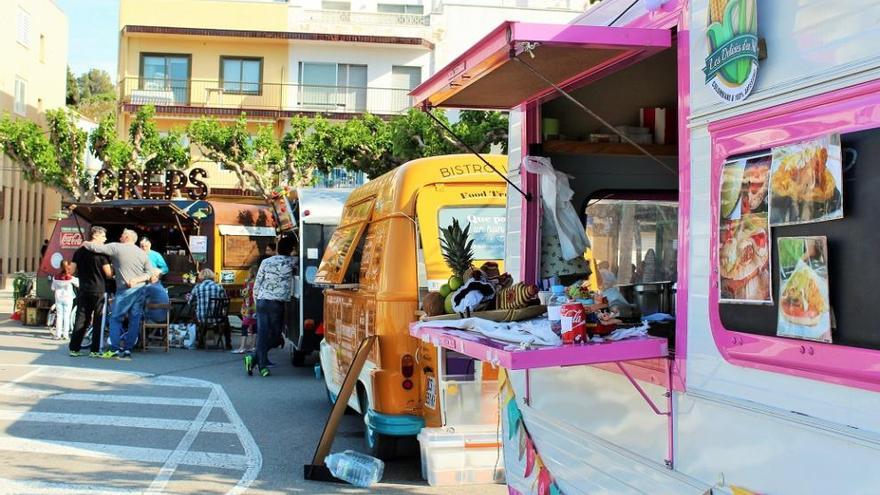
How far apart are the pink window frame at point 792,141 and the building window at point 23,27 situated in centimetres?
3986

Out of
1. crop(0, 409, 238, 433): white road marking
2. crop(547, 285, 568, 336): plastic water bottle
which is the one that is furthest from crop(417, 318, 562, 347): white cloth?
crop(0, 409, 238, 433): white road marking

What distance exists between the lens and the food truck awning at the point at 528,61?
396 cm

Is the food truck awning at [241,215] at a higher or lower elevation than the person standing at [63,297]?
higher

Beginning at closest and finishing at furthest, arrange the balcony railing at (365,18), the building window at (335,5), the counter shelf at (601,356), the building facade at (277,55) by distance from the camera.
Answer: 1. the counter shelf at (601,356)
2. the building facade at (277,55)
3. the balcony railing at (365,18)
4. the building window at (335,5)

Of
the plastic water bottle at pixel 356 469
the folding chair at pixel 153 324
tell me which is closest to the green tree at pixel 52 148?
the folding chair at pixel 153 324

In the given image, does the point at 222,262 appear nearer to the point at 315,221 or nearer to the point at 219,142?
the point at 315,221

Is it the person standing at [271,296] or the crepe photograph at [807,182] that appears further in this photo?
the person standing at [271,296]

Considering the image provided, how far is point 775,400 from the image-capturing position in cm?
293

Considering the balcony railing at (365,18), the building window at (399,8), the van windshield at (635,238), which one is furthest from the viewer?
the building window at (399,8)

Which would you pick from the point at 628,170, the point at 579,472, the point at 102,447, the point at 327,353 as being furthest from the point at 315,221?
the point at 579,472

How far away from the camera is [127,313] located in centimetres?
1527

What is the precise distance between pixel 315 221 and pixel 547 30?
35.9ft

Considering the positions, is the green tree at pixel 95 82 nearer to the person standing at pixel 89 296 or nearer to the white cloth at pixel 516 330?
the person standing at pixel 89 296

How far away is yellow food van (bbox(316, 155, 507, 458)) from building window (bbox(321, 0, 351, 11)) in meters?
34.0
